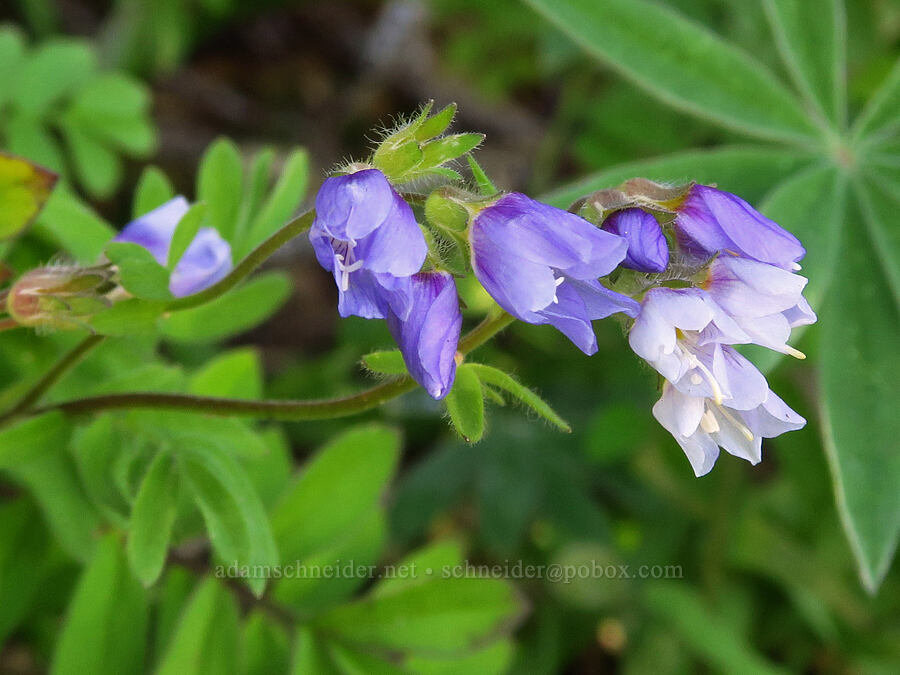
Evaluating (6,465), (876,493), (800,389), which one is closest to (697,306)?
(876,493)

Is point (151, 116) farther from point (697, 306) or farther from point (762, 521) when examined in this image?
point (697, 306)

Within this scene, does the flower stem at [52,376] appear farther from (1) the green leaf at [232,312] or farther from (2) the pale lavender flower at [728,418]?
(2) the pale lavender flower at [728,418]

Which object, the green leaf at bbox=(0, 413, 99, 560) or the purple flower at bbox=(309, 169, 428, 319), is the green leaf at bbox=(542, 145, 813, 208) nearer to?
the purple flower at bbox=(309, 169, 428, 319)

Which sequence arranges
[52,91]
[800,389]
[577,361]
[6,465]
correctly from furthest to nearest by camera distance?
1. [577,361]
2. [800,389]
3. [52,91]
4. [6,465]

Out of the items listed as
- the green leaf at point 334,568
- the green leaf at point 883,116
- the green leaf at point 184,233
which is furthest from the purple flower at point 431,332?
the green leaf at point 883,116

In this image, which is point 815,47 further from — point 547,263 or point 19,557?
point 19,557

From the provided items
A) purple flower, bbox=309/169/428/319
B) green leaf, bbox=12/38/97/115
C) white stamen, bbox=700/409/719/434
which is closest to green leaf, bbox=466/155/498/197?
purple flower, bbox=309/169/428/319
